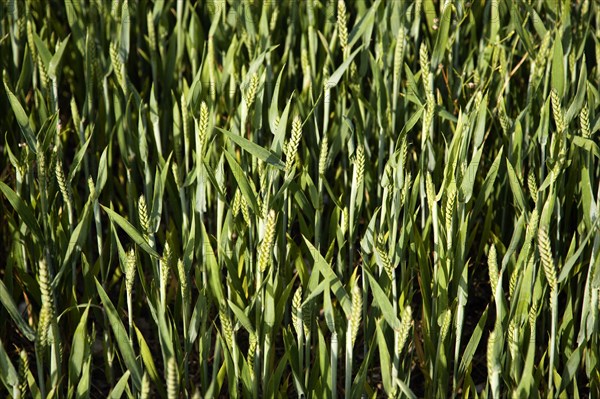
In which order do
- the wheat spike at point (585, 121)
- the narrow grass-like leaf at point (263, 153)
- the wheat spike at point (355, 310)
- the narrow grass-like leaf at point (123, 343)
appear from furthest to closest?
the wheat spike at point (585, 121) < the narrow grass-like leaf at point (263, 153) < the narrow grass-like leaf at point (123, 343) < the wheat spike at point (355, 310)

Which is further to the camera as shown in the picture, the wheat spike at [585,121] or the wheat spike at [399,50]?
the wheat spike at [399,50]

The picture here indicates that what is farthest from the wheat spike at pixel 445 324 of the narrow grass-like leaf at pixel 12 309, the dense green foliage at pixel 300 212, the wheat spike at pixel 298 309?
the narrow grass-like leaf at pixel 12 309

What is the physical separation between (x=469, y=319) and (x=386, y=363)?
0.62 meters

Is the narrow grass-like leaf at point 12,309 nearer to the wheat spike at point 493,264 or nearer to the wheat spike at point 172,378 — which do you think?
the wheat spike at point 172,378

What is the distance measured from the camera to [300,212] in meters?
1.49

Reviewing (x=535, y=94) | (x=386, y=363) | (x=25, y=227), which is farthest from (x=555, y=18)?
(x=25, y=227)

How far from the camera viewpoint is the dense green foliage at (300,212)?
3.97 ft

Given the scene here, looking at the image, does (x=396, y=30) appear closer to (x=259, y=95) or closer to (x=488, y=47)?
(x=488, y=47)

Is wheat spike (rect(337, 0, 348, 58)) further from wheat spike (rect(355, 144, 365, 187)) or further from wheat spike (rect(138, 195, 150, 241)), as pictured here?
wheat spike (rect(138, 195, 150, 241))

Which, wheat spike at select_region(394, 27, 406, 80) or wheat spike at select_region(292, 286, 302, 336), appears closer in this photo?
wheat spike at select_region(292, 286, 302, 336)

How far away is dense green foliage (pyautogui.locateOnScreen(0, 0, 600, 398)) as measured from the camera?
1.21 m

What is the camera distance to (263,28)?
1811 millimetres

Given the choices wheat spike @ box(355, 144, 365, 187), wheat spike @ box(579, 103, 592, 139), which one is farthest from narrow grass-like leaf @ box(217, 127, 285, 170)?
wheat spike @ box(579, 103, 592, 139)

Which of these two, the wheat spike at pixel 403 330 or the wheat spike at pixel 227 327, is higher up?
the wheat spike at pixel 403 330
